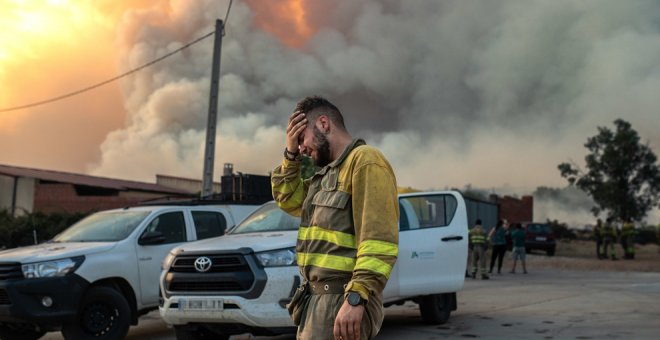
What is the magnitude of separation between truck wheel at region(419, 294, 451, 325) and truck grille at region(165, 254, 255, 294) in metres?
3.47

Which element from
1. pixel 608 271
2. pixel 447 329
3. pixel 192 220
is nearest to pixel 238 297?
pixel 192 220

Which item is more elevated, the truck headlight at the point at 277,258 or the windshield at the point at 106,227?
the windshield at the point at 106,227

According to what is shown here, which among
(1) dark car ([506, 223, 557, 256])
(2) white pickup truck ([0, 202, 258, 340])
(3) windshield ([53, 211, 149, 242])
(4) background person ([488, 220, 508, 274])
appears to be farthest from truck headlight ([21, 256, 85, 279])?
(1) dark car ([506, 223, 557, 256])

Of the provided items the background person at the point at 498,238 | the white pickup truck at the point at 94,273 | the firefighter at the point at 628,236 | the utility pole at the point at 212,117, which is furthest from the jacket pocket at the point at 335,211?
the firefighter at the point at 628,236

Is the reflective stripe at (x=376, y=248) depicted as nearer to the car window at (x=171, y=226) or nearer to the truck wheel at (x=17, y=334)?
the truck wheel at (x=17, y=334)

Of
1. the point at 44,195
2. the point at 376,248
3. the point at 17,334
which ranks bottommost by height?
the point at 17,334

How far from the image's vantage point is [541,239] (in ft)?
113

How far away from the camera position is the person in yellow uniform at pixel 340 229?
9.91 feet

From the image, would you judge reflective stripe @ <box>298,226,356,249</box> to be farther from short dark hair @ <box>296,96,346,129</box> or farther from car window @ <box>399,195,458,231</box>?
car window @ <box>399,195,458,231</box>

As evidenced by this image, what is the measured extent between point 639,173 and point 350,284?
5616cm

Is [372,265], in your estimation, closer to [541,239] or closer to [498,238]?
[498,238]

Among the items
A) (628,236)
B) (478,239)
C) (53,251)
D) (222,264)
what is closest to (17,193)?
(478,239)

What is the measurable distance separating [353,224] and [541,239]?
3290 cm

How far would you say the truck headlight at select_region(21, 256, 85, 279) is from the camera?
812cm
